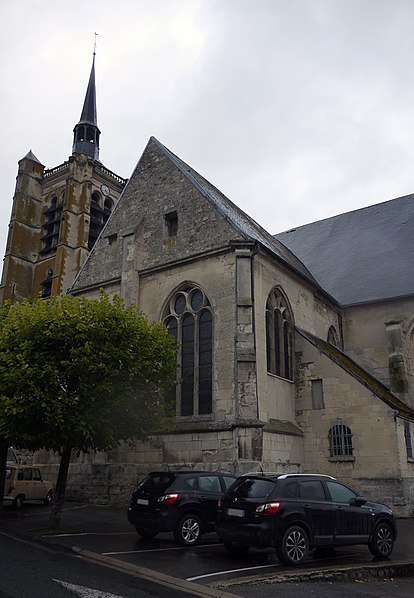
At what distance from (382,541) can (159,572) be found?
13.9 feet

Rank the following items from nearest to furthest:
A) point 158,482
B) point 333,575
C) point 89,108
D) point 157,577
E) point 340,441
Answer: point 157,577
point 333,575
point 158,482
point 340,441
point 89,108

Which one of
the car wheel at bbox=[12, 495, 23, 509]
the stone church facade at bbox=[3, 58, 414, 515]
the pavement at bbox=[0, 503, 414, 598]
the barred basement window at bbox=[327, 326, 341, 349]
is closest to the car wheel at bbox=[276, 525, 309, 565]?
the pavement at bbox=[0, 503, 414, 598]

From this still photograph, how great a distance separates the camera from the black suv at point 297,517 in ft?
28.8

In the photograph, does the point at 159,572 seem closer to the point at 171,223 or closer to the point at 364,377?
the point at 364,377

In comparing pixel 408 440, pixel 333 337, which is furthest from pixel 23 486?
pixel 333 337

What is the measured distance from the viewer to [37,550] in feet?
32.4

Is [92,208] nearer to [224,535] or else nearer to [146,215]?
[146,215]

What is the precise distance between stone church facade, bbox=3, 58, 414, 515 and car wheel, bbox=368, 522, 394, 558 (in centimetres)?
530

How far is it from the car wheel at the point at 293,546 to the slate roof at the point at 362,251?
14.5 m

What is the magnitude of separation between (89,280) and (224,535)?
47.6 feet

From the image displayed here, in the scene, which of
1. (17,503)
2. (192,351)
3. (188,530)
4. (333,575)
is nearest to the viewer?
(333,575)

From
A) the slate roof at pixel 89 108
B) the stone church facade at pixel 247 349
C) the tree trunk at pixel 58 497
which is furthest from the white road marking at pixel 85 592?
the slate roof at pixel 89 108

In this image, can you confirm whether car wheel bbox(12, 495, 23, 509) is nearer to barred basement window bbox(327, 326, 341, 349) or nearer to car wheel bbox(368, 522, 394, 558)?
car wheel bbox(368, 522, 394, 558)

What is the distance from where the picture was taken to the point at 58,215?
2176 inches
